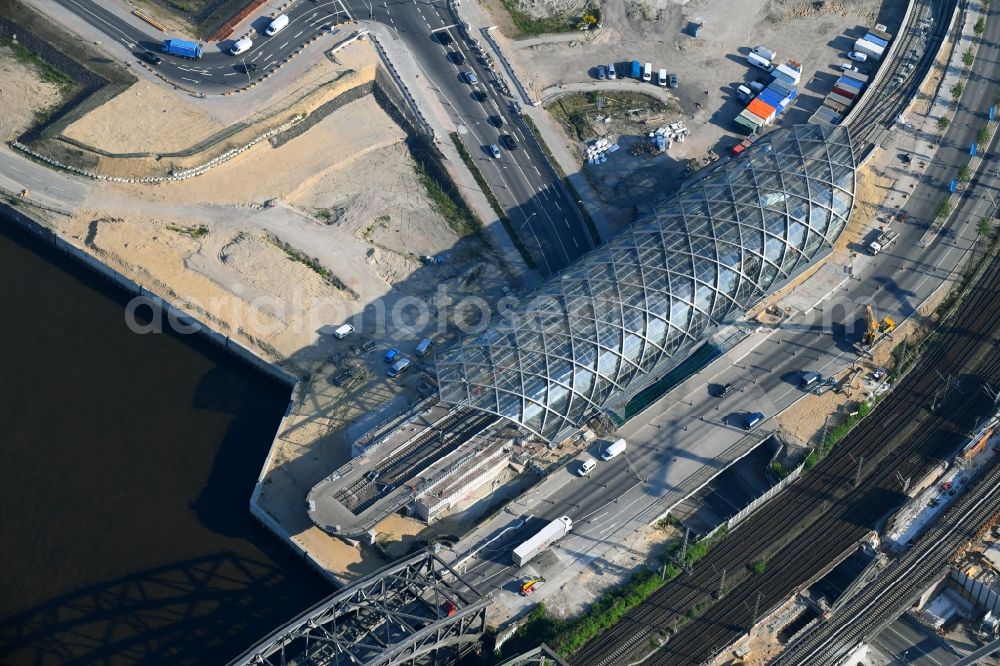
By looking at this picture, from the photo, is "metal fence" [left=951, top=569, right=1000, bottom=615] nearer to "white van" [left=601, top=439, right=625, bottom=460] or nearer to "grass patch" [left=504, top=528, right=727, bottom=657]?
"grass patch" [left=504, top=528, right=727, bottom=657]

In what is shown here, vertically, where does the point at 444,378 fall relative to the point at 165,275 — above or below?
below

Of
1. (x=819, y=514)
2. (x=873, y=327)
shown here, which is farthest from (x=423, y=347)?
(x=873, y=327)

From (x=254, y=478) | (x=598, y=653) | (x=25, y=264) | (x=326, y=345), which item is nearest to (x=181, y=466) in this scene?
(x=254, y=478)

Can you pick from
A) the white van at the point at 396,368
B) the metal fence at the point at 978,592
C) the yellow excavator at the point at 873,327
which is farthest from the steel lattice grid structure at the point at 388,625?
the yellow excavator at the point at 873,327

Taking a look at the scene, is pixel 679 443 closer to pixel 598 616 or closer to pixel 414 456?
pixel 598 616

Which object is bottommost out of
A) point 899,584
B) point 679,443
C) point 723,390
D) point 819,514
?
point 899,584

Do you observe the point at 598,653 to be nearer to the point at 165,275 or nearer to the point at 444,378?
the point at 444,378

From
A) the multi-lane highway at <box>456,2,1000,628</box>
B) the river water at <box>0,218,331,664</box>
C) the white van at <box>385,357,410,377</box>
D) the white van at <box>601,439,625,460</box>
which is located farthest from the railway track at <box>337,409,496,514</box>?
the white van at <box>601,439,625,460</box>
